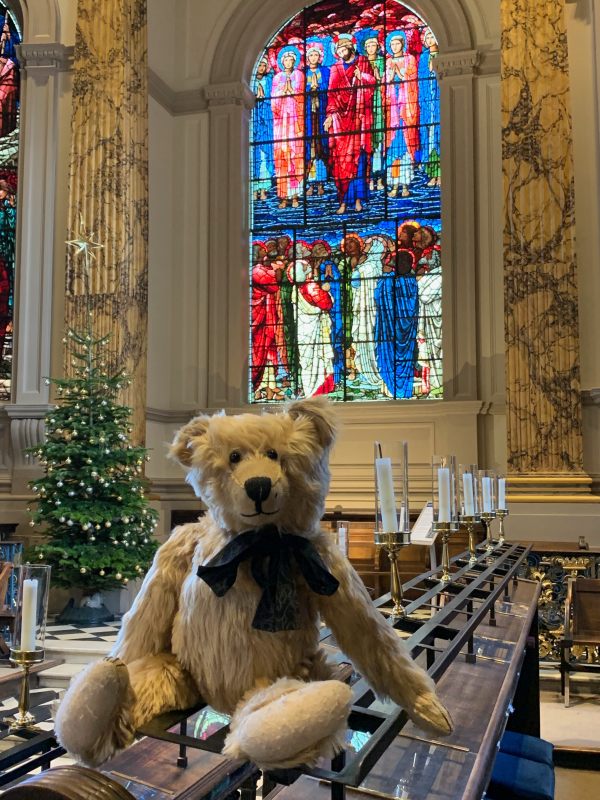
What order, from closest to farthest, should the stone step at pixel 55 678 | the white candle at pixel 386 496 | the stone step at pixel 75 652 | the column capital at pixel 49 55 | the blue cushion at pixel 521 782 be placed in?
1. the white candle at pixel 386 496
2. the blue cushion at pixel 521 782
3. the stone step at pixel 55 678
4. the stone step at pixel 75 652
5. the column capital at pixel 49 55

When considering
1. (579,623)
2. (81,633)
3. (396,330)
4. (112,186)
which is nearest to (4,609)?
(81,633)

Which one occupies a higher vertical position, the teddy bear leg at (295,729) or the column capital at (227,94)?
the column capital at (227,94)

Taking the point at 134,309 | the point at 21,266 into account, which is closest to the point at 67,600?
the point at 134,309

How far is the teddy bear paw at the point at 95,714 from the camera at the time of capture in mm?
1062

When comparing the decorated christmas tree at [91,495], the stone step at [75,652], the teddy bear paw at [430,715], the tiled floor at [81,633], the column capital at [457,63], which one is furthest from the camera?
the column capital at [457,63]

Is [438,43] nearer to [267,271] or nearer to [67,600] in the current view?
[267,271]

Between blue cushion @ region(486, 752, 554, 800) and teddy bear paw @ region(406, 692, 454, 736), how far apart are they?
5.86ft

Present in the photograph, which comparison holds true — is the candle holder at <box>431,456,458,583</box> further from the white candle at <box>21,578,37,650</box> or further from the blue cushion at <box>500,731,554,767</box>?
the white candle at <box>21,578,37,650</box>

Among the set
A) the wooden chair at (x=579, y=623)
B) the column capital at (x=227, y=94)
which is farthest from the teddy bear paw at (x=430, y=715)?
the column capital at (x=227, y=94)

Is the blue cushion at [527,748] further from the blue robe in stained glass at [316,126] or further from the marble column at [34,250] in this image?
the blue robe in stained glass at [316,126]

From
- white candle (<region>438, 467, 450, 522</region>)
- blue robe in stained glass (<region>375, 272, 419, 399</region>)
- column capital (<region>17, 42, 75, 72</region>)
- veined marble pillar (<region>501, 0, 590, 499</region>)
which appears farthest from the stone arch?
white candle (<region>438, 467, 450, 522</region>)

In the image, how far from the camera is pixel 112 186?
9109 millimetres

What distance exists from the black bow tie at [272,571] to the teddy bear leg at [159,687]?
0.16m

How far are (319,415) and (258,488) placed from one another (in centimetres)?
20
